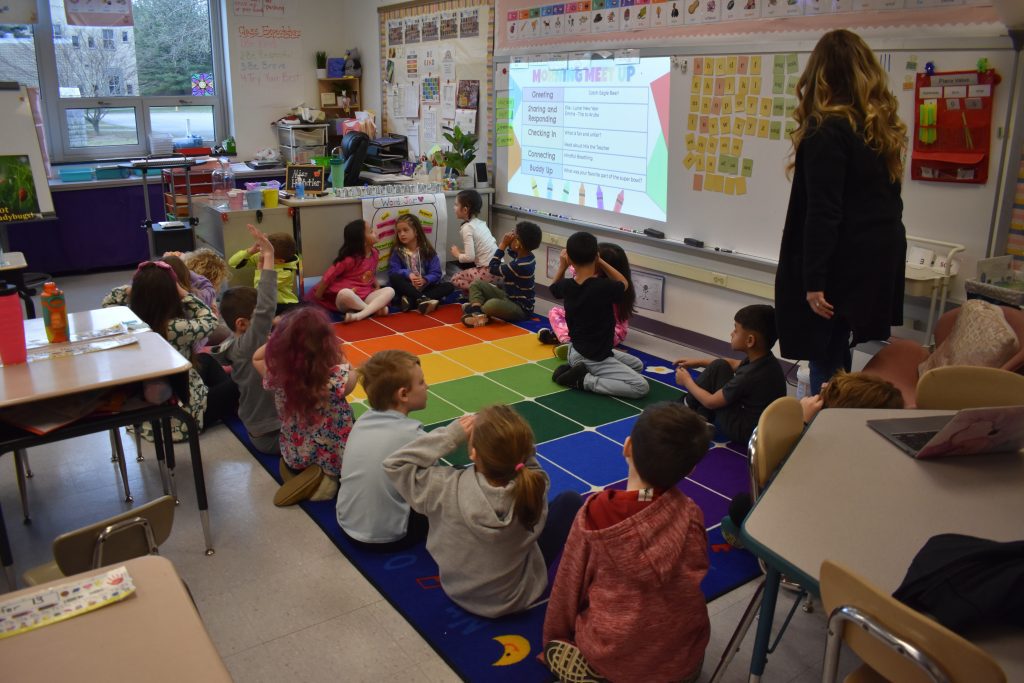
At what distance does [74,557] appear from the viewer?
1.82m

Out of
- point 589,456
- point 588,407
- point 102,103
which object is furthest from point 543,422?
point 102,103

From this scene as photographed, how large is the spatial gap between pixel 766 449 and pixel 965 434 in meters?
0.43

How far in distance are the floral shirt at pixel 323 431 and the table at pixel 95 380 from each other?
1.34 feet

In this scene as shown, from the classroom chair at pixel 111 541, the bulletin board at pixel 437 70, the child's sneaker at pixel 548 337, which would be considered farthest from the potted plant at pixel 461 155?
the classroom chair at pixel 111 541

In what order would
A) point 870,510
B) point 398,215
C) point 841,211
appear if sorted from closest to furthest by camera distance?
point 870,510 < point 841,211 < point 398,215

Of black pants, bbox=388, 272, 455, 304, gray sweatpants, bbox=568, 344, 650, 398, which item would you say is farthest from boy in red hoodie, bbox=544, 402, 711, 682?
black pants, bbox=388, 272, 455, 304

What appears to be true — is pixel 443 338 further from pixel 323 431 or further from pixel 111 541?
pixel 111 541

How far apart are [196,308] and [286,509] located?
34.3 inches

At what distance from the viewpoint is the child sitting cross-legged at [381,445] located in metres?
2.61

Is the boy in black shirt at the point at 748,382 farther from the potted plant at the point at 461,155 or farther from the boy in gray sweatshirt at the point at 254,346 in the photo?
the potted plant at the point at 461,155

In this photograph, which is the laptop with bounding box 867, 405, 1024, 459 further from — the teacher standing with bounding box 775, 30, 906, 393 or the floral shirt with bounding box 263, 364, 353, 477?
the floral shirt with bounding box 263, 364, 353, 477

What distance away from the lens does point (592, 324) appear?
4.09 metres

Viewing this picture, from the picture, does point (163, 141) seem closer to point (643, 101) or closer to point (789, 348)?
point (643, 101)

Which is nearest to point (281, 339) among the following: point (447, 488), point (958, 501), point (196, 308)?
point (196, 308)
